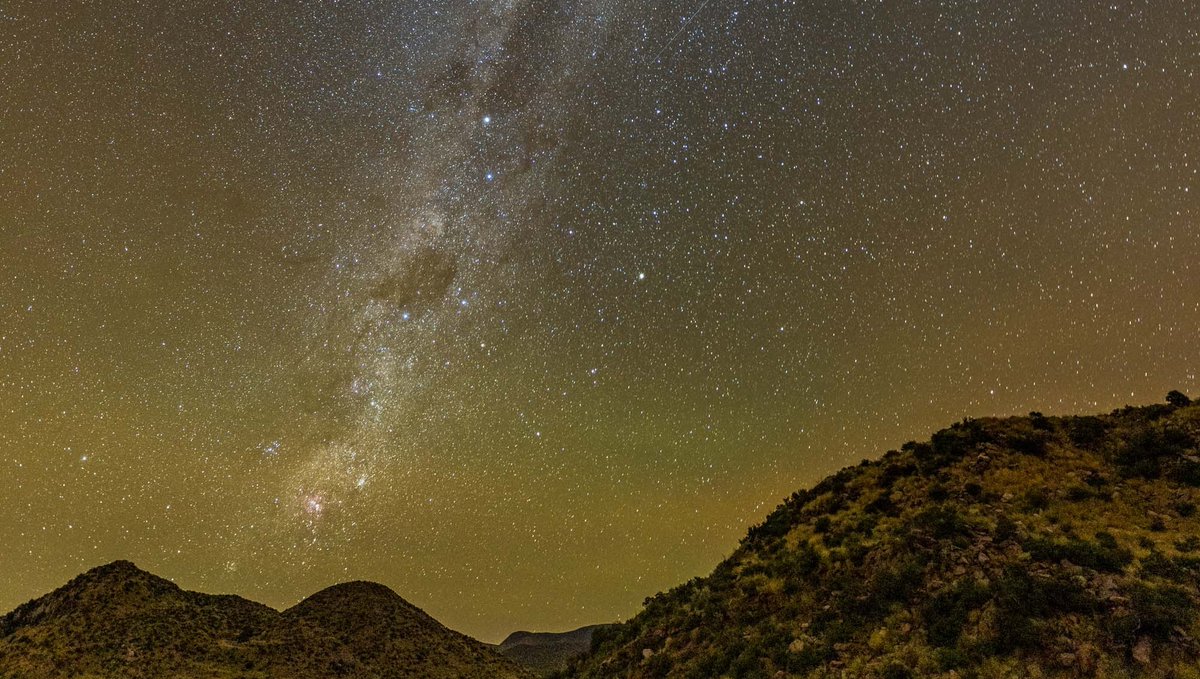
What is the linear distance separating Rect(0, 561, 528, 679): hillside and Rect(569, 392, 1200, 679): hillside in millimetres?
45666

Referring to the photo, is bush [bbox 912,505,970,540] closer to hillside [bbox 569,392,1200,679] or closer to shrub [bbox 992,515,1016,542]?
hillside [bbox 569,392,1200,679]

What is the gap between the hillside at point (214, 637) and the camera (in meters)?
53.7

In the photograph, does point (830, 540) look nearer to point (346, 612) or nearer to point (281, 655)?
point (281, 655)

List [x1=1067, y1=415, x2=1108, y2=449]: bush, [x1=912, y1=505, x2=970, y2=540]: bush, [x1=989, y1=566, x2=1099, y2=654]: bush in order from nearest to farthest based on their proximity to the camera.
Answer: [x1=989, y1=566, x2=1099, y2=654]: bush < [x1=912, y1=505, x2=970, y2=540]: bush < [x1=1067, y1=415, x2=1108, y2=449]: bush

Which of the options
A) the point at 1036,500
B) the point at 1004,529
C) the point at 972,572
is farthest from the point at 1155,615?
the point at 1036,500

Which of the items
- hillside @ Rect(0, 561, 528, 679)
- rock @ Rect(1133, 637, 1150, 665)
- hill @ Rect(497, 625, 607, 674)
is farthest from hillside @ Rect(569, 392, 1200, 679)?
hill @ Rect(497, 625, 607, 674)

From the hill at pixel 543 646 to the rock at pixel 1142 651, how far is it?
10167 cm

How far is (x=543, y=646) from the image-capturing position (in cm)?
13738

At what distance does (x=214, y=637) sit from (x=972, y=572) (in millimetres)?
69833

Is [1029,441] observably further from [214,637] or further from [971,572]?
[214,637]

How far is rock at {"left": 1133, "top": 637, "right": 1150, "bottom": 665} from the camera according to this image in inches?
543

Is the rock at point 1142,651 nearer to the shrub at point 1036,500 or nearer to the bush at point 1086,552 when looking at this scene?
the bush at point 1086,552

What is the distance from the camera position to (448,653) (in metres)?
72.4

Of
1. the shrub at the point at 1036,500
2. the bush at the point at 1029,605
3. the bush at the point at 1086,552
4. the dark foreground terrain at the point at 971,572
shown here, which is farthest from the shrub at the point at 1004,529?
the bush at the point at 1029,605
